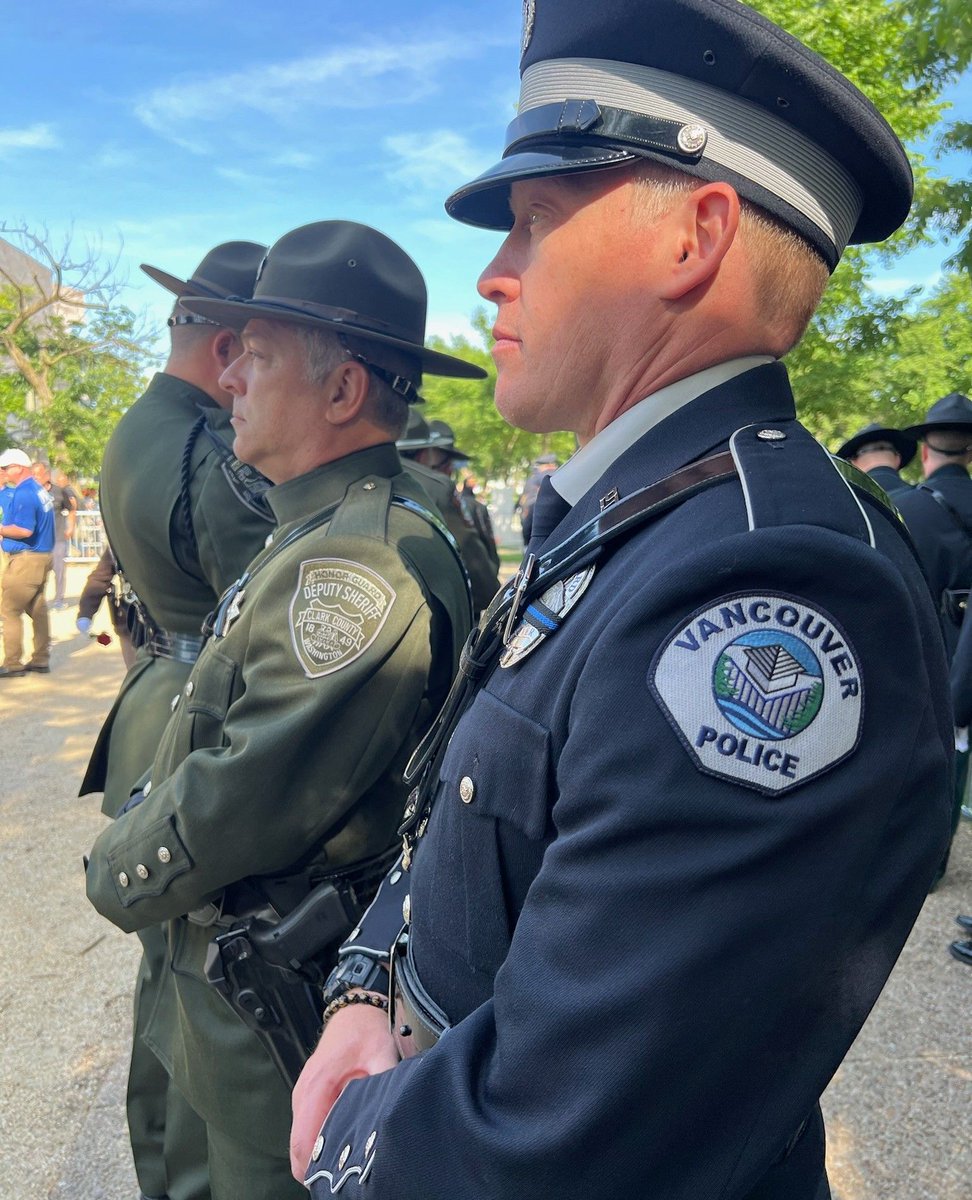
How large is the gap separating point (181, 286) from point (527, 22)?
2.20 m

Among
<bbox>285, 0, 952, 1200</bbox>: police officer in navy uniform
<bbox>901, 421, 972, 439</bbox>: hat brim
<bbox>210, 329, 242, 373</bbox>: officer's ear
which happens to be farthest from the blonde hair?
<bbox>901, 421, 972, 439</bbox>: hat brim

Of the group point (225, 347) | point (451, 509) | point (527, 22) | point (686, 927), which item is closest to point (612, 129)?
point (527, 22)

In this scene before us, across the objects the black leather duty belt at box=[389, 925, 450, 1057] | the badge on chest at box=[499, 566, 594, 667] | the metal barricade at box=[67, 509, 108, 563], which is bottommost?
the metal barricade at box=[67, 509, 108, 563]

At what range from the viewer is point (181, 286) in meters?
3.25

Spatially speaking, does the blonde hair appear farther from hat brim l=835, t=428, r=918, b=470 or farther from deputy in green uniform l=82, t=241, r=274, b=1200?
hat brim l=835, t=428, r=918, b=470

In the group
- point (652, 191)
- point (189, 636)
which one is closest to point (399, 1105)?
point (652, 191)

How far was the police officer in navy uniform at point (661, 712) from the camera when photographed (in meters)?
0.84

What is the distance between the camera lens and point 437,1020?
1.17 m

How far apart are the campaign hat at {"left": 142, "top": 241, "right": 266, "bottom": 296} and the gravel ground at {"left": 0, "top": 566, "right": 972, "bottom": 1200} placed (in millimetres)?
2678

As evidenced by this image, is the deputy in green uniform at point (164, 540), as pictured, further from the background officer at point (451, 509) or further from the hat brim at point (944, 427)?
the hat brim at point (944, 427)

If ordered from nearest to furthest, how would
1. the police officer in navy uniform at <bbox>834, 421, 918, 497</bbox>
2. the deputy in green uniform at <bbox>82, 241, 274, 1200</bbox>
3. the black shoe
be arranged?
the deputy in green uniform at <bbox>82, 241, 274, 1200</bbox>, the black shoe, the police officer in navy uniform at <bbox>834, 421, 918, 497</bbox>

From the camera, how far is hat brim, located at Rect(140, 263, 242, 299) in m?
3.21

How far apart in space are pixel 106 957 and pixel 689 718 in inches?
161

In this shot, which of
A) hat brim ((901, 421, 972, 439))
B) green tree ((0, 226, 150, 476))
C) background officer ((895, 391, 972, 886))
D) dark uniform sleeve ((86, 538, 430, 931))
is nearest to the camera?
dark uniform sleeve ((86, 538, 430, 931))
